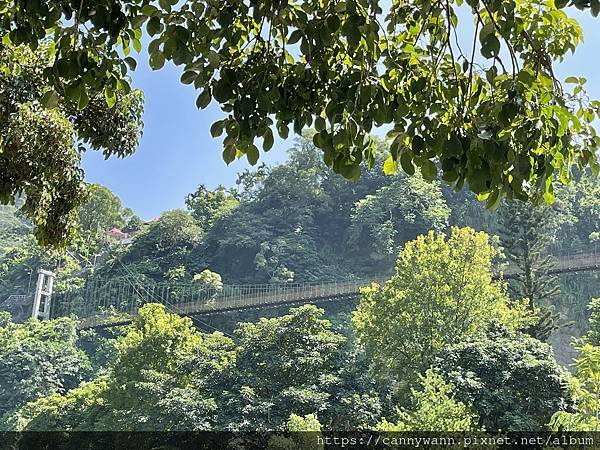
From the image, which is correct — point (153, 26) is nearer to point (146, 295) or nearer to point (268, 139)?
point (268, 139)

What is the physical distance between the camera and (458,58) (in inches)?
42.4

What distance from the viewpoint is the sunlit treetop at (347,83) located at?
0.87 metres

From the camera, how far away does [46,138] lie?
2059mm

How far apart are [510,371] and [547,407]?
57 centimetres

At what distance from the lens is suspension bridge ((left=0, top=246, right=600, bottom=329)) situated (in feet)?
51.5

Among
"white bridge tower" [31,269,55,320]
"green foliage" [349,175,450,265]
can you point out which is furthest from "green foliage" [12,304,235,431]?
"green foliage" [349,175,450,265]

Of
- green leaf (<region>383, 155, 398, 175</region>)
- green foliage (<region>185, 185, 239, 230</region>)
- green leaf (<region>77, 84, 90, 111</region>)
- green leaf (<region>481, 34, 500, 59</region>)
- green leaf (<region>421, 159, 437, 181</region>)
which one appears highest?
green foliage (<region>185, 185, 239, 230</region>)

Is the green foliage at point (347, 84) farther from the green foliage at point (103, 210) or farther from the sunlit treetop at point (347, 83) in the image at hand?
the green foliage at point (103, 210)

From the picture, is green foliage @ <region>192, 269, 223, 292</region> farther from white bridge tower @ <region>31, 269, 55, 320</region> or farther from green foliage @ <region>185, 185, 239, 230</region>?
white bridge tower @ <region>31, 269, 55, 320</region>

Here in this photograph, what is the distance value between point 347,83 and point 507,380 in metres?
6.98

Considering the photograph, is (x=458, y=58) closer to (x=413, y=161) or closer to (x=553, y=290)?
(x=413, y=161)

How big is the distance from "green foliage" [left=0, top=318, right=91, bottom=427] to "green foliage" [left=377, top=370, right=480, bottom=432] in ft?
34.0

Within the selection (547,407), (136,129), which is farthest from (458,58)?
(547,407)

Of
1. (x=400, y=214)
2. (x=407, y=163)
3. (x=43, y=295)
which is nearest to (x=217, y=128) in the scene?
(x=407, y=163)
